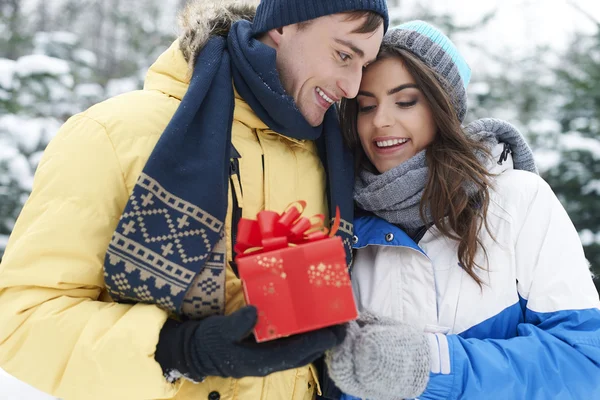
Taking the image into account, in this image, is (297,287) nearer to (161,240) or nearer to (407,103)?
(161,240)

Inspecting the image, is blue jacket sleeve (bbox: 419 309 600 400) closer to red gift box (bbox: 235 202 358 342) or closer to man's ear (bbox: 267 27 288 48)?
red gift box (bbox: 235 202 358 342)

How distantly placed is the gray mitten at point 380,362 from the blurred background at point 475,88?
2.19 m

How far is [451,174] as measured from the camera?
208 centimetres

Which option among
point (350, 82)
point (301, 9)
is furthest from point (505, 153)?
point (301, 9)

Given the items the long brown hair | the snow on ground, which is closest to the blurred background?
the snow on ground

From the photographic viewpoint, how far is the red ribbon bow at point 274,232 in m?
1.43

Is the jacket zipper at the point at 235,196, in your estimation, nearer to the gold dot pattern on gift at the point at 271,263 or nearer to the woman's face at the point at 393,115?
the gold dot pattern on gift at the point at 271,263

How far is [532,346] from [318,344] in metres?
0.81

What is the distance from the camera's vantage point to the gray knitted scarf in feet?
6.82

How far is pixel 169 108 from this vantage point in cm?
179

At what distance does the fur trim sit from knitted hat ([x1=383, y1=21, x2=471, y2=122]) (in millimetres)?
619

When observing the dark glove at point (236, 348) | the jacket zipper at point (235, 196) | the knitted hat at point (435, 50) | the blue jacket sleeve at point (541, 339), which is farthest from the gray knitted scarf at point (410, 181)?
the dark glove at point (236, 348)

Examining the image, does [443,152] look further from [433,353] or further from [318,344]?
[318,344]

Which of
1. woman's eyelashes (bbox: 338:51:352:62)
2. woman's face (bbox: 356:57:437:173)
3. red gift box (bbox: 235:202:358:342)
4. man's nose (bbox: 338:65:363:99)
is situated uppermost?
woman's eyelashes (bbox: 338:51:352:62)
